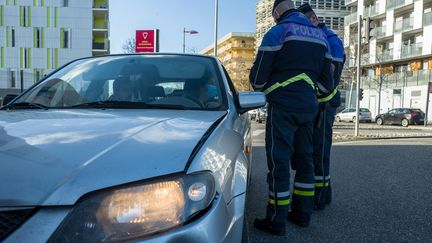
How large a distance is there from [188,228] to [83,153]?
1.57ft

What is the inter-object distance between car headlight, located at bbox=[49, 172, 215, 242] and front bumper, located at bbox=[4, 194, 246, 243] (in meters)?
0.03

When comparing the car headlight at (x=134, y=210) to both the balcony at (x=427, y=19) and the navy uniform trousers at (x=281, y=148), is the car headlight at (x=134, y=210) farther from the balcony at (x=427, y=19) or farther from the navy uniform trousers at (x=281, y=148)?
the balcony at (x=427, y=19)

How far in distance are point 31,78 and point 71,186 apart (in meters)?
43.5

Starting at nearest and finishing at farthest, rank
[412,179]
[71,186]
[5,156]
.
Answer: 1. [71,186]
2. [5,156]
3. [412,179]

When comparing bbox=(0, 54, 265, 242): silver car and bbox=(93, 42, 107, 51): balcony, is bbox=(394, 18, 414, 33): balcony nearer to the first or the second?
bbox=(93, 42, 107, 51): balcony

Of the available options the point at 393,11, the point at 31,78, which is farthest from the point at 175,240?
the point at 393,11

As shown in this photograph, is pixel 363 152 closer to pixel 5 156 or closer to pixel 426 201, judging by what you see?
pixel 426 201

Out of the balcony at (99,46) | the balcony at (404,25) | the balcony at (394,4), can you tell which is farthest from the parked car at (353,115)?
the balcony at (99,46)

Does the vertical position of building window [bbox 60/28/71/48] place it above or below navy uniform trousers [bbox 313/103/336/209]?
above

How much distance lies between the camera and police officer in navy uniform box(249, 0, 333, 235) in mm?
3309

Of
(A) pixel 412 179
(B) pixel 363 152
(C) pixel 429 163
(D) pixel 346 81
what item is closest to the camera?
(A) pixel 412 179

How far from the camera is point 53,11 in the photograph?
49656mm

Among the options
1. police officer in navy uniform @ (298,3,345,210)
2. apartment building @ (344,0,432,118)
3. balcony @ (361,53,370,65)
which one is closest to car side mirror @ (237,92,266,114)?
police officer in navy uniform @ (298,3,345,210)

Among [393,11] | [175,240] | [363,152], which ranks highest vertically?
[393,11]
